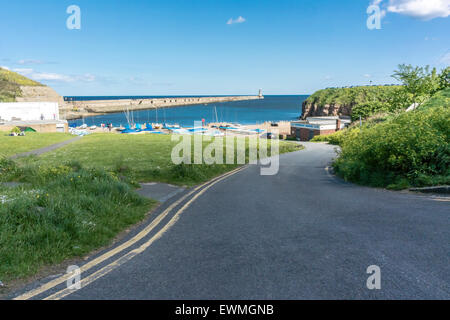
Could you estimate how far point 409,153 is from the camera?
10805 mm

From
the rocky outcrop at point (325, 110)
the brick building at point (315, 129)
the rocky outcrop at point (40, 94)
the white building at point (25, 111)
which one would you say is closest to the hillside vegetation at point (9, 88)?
the rocky outcrop at point (40, 94)

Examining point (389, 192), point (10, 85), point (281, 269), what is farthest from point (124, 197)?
point (10, 85)

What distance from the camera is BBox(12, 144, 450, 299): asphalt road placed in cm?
387

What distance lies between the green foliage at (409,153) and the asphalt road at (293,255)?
2459 millimetres

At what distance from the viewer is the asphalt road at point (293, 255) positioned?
3869 millimetres

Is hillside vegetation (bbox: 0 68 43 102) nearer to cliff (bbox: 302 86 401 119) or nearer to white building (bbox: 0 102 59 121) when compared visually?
white building (bbox: 0 102 59 121)

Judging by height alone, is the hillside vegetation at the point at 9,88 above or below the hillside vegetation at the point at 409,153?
above

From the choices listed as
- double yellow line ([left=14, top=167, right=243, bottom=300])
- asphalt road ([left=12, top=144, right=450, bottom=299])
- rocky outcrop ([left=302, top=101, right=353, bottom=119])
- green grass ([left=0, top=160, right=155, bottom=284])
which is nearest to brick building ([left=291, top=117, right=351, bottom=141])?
asphalt road ([left=12, top=144, right=450, bottom=299])

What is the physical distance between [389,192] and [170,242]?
26.1 feet

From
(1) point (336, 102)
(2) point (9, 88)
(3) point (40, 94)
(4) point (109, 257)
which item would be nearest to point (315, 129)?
(4) point (109, 257)

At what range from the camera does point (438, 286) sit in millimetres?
3801

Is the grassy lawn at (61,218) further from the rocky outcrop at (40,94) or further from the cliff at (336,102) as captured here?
the cliff at (336,102)

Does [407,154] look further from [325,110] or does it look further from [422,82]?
[325,110]

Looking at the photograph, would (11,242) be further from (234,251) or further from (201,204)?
(201,204)
